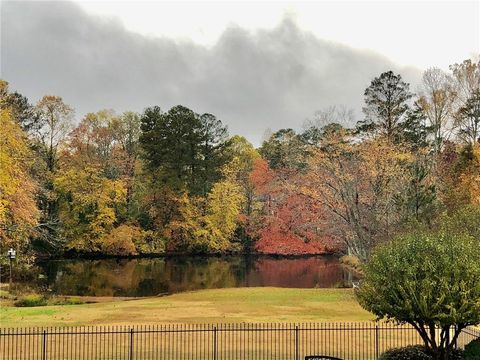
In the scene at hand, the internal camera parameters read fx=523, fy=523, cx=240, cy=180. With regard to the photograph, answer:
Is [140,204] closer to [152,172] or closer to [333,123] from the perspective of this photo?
[152,172]

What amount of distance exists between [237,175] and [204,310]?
5107cm

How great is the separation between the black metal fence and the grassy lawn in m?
3.50

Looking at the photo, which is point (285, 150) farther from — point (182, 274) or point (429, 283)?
point (429, 283)

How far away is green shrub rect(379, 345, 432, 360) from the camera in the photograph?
55.5ft

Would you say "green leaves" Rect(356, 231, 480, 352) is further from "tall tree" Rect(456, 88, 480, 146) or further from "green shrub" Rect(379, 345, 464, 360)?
"tall tree" Rect(456, 88, 480, 146)

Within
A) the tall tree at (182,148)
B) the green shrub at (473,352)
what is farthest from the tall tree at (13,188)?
the tall tree at (182,148)

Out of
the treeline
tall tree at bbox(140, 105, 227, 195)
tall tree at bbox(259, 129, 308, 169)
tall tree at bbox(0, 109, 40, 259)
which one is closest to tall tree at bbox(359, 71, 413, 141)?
the treeline

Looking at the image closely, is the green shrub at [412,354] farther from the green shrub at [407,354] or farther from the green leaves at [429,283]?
the green leaves at [429,283]

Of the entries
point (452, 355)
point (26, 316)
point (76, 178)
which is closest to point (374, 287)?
point (452, 355)

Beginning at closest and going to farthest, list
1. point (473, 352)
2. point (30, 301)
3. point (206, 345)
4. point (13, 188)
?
point (473, 352)
point (206, 345)
point (13, 188)
point (30, 301)

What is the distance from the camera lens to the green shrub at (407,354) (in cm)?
1691

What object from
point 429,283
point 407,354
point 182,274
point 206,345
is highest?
point 429,283

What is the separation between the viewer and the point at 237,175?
81312 millimetres

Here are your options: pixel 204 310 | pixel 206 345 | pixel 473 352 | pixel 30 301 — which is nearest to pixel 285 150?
pixel 204 310
